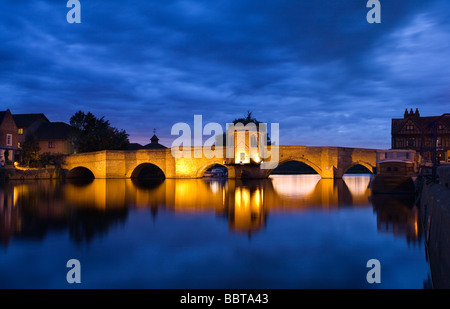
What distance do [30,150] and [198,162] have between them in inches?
902

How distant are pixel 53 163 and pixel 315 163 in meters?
34.9

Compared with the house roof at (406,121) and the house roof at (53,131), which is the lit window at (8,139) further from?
the house roof at (406,121)

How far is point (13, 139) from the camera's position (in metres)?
44.5

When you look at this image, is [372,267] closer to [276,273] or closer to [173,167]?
[276,273]

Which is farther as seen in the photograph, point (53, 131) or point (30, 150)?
point (53, 131)

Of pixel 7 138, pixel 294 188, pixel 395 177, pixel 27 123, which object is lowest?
pixel 294 188

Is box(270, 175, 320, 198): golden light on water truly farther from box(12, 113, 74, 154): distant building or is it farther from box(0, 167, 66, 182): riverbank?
box(12, 113, 74, 154): distant building

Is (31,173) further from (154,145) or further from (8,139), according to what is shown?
(154,145)

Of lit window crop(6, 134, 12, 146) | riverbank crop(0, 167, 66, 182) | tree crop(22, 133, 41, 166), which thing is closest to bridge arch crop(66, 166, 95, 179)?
riverbank crop(0, 167, 66, 182)

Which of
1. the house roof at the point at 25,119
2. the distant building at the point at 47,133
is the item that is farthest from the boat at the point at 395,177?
the house roof at the point at 25,119

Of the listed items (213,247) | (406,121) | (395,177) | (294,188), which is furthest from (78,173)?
(406,121)

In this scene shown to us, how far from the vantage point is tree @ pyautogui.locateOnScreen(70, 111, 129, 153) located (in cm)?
5062

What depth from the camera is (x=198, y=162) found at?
4281cm
